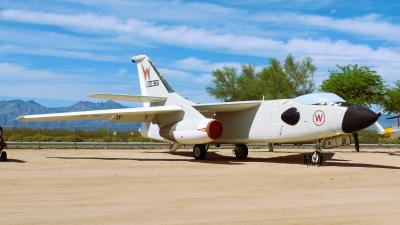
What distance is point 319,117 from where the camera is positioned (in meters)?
19.0

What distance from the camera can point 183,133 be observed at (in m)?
21.4

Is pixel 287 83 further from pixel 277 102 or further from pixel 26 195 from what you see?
pixel 26 195

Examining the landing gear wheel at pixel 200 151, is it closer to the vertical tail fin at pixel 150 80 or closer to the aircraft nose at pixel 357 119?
the vertical tail fin at pixel 150 80

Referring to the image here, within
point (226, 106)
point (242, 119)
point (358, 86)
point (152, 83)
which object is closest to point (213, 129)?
point (226, 106)

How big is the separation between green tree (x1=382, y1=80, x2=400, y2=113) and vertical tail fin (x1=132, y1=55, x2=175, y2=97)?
21134 millimetres

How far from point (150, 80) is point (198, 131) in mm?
7577

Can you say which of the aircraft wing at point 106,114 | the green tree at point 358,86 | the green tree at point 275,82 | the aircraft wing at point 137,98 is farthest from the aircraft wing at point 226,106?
the green tree at point 275,82

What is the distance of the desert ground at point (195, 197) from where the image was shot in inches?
314

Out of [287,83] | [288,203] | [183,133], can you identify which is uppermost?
[287,83]

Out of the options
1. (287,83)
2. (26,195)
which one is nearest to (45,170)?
(26,195)

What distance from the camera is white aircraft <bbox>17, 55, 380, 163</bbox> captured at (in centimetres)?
1864

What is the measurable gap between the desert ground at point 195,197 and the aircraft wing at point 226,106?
5680 mm

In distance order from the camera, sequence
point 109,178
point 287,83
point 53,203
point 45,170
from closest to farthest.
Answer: point 53,203 < point 109,178 < point 45,170 < point 287,83

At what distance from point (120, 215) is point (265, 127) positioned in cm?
1359
